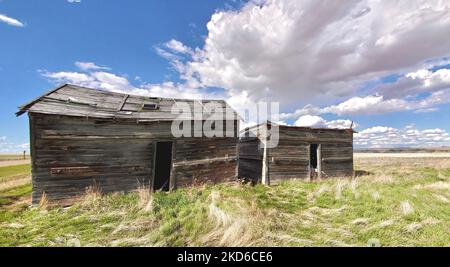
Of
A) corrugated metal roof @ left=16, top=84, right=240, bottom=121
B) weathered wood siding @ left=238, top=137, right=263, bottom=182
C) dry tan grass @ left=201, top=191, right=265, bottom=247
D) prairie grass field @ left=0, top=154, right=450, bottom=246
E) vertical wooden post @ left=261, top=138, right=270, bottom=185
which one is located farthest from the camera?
weathered wood siding @ left=238, top=137, right=263, bottom=182

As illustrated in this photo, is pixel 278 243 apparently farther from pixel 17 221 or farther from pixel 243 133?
pixel 243 133

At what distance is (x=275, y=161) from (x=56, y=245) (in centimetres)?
1198

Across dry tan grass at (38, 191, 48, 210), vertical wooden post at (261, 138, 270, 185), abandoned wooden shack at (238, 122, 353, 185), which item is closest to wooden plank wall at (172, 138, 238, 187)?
vertical wooden post at (261, 138, 270, 185)

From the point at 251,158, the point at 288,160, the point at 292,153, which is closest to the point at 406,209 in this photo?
the point at 288,160

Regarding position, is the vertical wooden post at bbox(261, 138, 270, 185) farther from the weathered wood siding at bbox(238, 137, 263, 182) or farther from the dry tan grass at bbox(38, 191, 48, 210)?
the dry tan grass at bbox(38, 191, 48, 210)

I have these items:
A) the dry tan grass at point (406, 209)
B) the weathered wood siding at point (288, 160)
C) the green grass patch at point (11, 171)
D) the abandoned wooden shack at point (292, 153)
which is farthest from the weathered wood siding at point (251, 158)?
the green grass patch at point (11, 171)

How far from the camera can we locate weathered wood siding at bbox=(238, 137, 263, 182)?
16034 millimetres

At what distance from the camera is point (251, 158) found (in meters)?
17.2

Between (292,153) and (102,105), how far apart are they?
37.9ft

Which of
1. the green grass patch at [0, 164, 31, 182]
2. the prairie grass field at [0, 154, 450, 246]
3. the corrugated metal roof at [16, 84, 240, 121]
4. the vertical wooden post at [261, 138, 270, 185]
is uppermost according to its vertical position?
the corrugated metal roof at [16, 84, 240, 121]

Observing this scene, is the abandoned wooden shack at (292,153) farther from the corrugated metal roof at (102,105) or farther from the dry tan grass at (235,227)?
the dry tan grass at (235,227)

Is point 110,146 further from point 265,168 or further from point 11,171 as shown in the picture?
point 11,171

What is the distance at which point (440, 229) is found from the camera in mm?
6738
